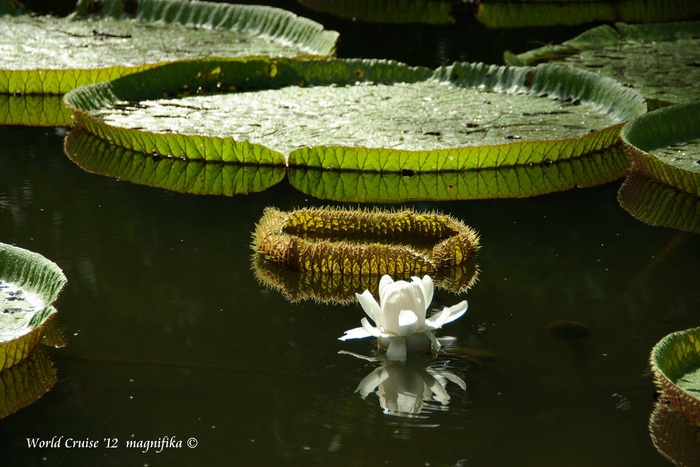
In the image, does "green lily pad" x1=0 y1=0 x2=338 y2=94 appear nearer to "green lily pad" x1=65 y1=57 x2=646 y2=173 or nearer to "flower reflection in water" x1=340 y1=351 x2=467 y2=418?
"green lily pad" x1=65 y1=57 x2=646 y2=173

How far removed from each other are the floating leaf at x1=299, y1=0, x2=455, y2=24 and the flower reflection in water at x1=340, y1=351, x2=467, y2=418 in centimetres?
547

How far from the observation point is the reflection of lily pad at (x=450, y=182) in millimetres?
4031

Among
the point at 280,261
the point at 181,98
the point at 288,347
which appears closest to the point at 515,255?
the point at 280,261

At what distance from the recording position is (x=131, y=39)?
20.9 feet

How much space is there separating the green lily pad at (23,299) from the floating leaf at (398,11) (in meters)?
5.39

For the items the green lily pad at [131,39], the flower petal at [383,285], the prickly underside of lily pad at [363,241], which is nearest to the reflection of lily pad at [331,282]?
the prickly underside of lily pad at [363,241]

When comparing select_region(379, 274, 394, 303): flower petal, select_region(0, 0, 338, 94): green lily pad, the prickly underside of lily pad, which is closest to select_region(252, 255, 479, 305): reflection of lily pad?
the prickly underside of lily pad

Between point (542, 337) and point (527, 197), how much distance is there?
132 cm

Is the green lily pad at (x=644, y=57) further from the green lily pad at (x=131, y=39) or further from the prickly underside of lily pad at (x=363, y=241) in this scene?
the prickly underside of lily pad at (x=363, y=241)

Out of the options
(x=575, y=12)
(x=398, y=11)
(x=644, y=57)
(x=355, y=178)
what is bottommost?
(x=398, y=11)

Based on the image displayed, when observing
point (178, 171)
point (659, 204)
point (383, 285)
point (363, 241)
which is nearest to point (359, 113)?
point (178, 171)

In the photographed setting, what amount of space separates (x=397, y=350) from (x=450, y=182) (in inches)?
60.2

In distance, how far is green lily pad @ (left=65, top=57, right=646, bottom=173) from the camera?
13.7 feet

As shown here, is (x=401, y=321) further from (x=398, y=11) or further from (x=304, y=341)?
(x=398, y=11)
